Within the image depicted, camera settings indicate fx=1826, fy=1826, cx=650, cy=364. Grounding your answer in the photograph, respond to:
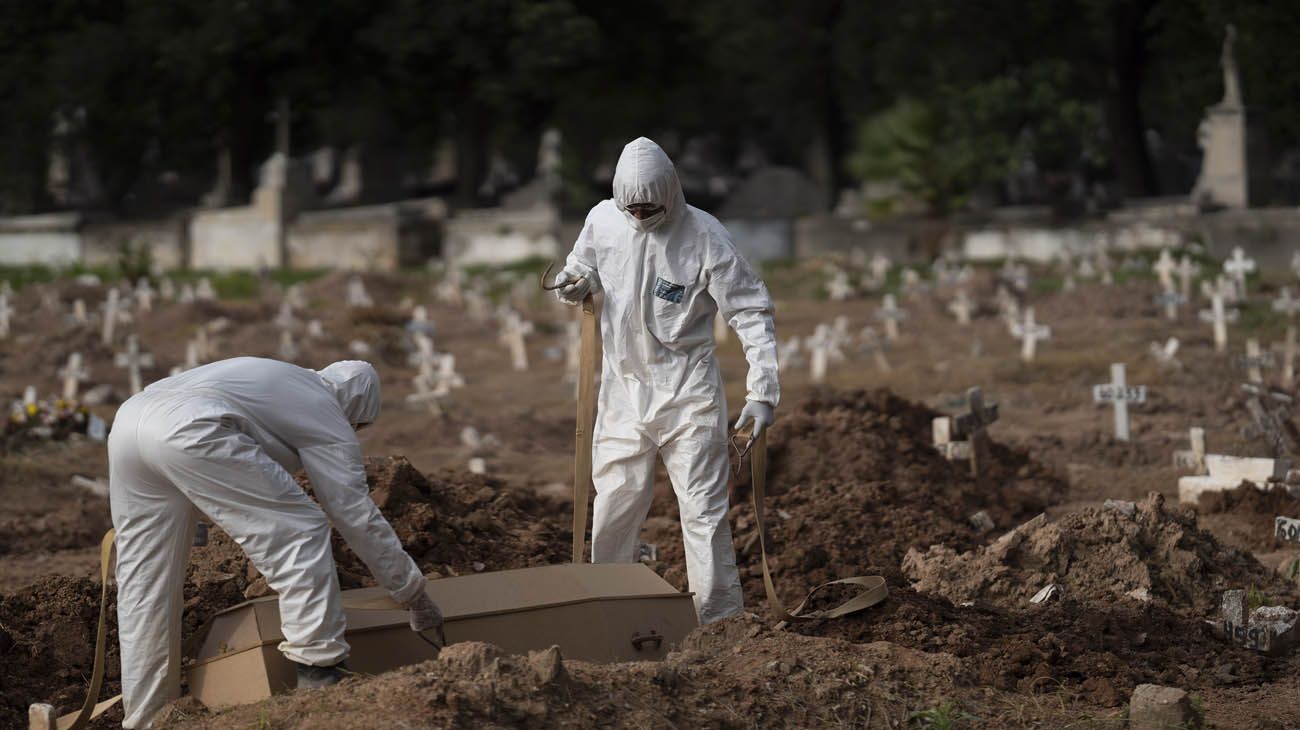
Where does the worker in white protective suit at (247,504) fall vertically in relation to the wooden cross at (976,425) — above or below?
above

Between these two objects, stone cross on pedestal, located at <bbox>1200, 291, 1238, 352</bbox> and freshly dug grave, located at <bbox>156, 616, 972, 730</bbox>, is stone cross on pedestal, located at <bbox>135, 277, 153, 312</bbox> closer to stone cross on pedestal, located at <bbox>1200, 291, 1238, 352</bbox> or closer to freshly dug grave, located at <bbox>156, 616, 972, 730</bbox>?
stone cross on pedestal, located at <bbox>1200, 291, 1238, 352</bbox>

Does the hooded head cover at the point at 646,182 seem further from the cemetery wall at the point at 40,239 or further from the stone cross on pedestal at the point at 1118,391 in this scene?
the cemetery wall at the point at 40,239

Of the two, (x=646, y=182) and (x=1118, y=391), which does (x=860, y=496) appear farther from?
(x=646, y=182)

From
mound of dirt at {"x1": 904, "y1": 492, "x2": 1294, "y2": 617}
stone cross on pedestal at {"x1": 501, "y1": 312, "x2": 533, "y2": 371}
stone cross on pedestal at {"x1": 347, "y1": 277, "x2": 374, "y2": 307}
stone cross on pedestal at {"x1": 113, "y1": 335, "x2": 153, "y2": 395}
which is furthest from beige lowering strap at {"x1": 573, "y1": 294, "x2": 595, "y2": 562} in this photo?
stone cross on pedestal at {"x1": 347, "y1": 277, "x2": 374, "y2": 307}

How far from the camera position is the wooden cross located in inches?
445

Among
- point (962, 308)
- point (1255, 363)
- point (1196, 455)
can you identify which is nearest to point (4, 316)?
point (962, 308)

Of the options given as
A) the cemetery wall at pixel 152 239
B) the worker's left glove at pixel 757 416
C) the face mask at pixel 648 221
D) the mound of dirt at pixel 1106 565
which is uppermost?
the cemetery wall at pixel 152 239

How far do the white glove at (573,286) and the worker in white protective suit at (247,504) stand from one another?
4.33 feet

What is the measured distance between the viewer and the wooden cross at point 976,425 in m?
11.3

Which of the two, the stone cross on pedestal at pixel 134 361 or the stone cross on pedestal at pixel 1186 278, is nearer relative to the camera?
the stone cross on pedestal at pixel 134 361

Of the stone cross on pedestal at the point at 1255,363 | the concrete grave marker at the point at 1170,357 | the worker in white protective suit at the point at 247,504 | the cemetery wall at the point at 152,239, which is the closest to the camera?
the worker in white protective suit at the point at 247,504

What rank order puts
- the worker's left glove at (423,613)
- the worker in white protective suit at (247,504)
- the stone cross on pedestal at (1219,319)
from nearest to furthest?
the worker in white protective suit at (247,504), the worker's left glove at (423,613), the stone cross on pedestal at (1219,319)

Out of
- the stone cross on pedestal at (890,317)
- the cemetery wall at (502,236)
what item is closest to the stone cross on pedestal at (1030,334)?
the stone cross on pedestal at (890,317)

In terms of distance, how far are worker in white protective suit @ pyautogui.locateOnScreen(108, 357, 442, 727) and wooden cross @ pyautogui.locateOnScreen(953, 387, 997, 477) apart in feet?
20.1
